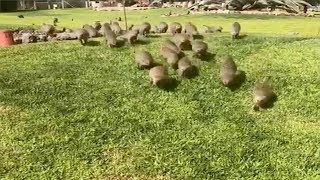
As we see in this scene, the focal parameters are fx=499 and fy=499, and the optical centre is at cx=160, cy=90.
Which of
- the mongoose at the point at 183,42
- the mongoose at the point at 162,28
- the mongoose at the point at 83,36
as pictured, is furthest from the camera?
the mongoose at the point at 162,28

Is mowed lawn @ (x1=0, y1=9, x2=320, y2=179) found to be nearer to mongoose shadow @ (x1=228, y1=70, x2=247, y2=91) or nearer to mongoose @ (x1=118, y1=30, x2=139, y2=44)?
mongoose shadow @ (x1=228, y1=70, x2=247, y2=91)

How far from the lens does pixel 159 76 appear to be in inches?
212

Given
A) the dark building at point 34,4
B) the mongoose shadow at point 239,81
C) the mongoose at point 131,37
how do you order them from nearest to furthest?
the mongoose shadow at point 239,81
the mongoose at point 131,37
the dark building at point 34,4

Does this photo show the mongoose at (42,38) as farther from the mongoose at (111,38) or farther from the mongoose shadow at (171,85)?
the mongoose shadow at (171,85)

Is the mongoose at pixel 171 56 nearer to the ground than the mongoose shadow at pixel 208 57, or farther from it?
farther from it

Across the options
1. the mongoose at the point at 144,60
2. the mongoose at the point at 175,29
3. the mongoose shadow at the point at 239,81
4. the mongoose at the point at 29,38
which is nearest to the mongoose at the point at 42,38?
the mongoose at the point at 29,38

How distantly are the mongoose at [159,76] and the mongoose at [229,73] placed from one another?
615 mm

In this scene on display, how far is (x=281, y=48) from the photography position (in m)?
6.34

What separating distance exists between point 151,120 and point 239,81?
3.90ft

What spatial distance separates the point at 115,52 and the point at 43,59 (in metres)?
0.90

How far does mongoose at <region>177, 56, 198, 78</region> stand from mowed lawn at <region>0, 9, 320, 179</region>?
0.09 metres

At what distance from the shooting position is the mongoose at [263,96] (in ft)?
16.9

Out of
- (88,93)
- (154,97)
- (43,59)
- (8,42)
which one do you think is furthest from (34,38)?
(154,97)

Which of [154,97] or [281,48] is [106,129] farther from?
[281,48]
